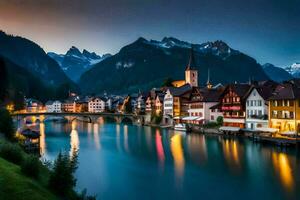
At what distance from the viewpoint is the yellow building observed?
6091 centimetres

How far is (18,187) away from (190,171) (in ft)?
84.6

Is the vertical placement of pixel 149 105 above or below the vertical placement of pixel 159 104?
below

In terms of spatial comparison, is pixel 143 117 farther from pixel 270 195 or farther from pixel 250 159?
pixel 270 195

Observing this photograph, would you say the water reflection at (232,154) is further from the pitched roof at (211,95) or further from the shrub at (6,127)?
the shrub at (6,127)

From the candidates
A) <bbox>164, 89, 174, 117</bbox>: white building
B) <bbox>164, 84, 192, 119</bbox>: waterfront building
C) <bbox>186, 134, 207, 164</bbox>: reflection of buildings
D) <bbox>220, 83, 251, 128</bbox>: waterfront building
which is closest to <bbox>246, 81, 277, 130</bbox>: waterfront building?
<bbox>220, 83, 251, 128</bbox>: waterfront building

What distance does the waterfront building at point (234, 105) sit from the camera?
254ft

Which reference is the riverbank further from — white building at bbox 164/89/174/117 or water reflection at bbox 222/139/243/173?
white building at bbox 164/89/174/117

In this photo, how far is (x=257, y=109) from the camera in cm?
7231

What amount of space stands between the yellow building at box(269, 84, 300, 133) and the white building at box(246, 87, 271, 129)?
3.10 meters

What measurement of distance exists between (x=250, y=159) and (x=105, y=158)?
797 inches

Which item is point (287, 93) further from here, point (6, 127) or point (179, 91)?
point (179, 91)

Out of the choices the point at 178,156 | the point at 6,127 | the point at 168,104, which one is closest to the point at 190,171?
the point at 178,156

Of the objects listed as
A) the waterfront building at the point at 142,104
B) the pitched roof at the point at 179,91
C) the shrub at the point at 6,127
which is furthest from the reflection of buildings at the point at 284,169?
the waterfront building at the point at 142,104

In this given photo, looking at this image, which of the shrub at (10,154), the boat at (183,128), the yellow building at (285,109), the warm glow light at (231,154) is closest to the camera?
the shrub at (10,154)
